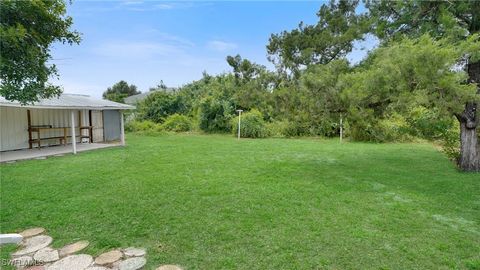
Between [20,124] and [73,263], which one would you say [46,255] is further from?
[20,124]

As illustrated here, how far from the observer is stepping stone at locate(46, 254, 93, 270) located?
9.71 ft

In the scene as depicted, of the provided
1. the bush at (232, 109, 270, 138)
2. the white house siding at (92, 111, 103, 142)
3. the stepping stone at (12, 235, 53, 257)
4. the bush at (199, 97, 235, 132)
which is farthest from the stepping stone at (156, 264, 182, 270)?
the bush at (199, 97, 235, 132)

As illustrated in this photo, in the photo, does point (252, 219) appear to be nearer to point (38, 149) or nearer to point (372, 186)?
point (372, 186)

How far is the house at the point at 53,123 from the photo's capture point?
1016 cm

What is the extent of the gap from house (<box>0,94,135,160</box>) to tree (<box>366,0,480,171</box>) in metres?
9.30

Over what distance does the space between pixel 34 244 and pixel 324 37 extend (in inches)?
323

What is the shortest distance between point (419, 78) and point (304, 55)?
A: 406 centimetres

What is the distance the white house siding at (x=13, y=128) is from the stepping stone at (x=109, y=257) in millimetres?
9481

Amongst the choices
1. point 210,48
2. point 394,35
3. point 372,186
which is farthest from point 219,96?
point 372,186

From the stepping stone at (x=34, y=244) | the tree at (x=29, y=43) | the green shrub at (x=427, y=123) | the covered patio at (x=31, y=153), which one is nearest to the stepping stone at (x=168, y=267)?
the stepping stone at (x=34, y=244)

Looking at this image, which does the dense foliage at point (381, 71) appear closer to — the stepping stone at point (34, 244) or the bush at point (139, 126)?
the stepping stone at point (34, 244)

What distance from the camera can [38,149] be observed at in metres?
10.8

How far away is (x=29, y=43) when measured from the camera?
11.0 feet

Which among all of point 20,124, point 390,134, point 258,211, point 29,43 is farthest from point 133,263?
point 390,134
